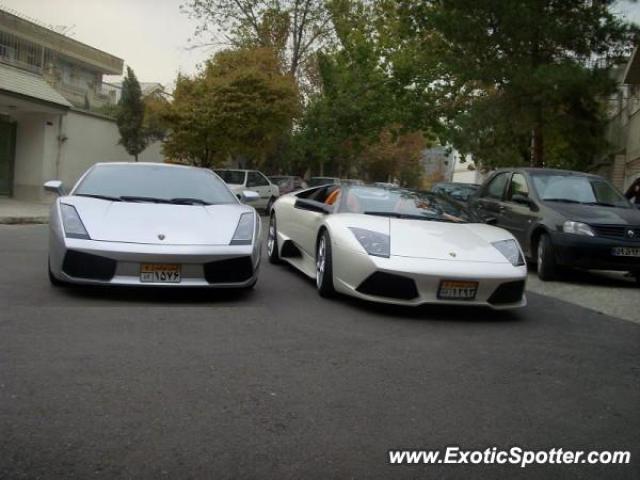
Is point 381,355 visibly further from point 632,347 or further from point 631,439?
point 632,347

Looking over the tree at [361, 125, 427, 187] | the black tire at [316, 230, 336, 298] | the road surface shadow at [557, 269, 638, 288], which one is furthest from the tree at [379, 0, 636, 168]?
the tree at [361, 125, 427, 187]

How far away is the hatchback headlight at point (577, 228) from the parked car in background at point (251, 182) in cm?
1419

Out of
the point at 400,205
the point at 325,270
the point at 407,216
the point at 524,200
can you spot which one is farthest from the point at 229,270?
the point at 524,200

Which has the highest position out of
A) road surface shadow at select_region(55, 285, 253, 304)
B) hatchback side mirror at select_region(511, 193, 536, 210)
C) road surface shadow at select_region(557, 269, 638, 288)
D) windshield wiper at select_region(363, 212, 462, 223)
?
hatchback side mirror at select_region(511, 193, 536, 210)

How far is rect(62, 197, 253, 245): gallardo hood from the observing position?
20.2ft

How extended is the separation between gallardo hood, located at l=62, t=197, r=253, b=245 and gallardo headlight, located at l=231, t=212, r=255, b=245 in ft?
0.14

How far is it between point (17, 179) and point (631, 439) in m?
21.0

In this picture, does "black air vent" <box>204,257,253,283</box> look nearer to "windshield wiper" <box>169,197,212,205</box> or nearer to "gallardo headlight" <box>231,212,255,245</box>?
"gallardo headlight" <box>231,212,255,245</box>

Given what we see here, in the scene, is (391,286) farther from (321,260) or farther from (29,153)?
(29,153)

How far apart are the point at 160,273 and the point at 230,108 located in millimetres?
19926

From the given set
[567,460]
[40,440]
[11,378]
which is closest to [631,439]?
[567,460]

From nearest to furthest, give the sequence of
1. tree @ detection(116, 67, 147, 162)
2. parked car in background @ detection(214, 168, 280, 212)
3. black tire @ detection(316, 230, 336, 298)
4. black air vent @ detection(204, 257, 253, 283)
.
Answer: black air vent @ detection(204, 257, 253, 283)
black tire @ detection(316, 230, 336, 298)
parked car in background @ detection(214, 168, 280, 212)
tree @ detection(116, 67, 147, 162)

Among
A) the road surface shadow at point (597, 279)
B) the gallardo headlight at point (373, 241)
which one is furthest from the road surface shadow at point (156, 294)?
the road surface shadow at point (597, 279)

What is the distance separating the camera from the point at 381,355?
4.78 meters
